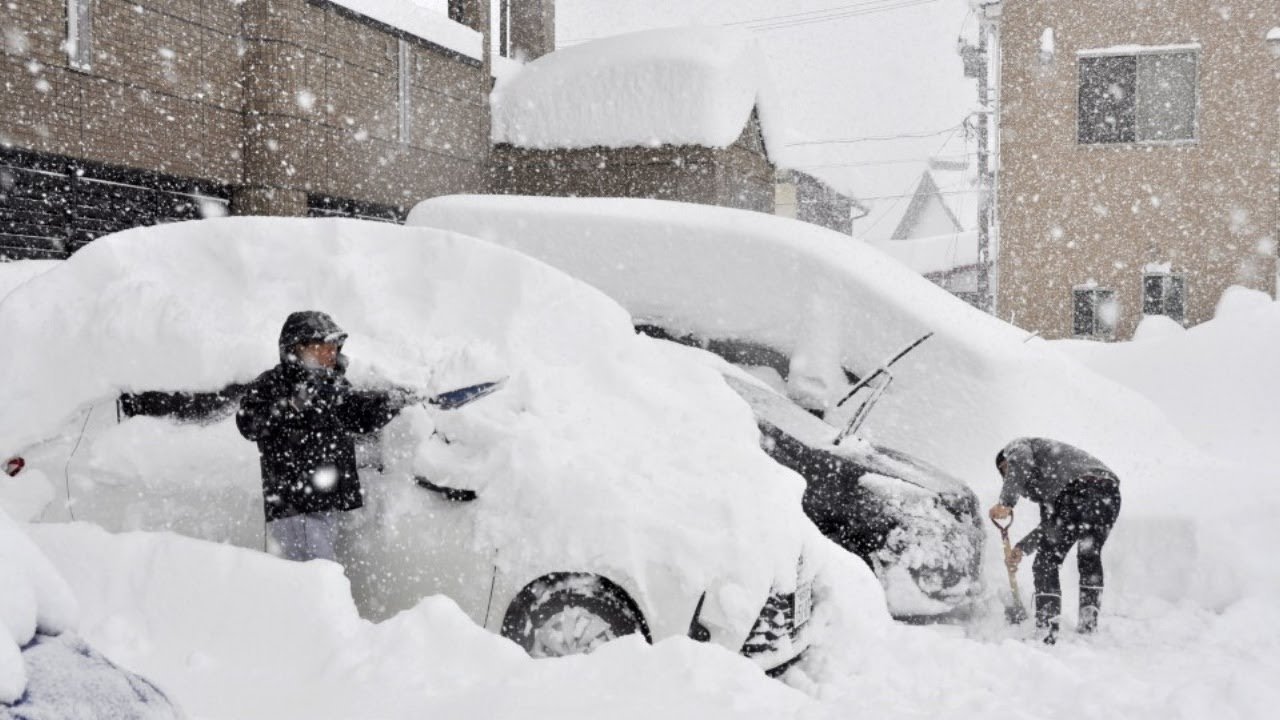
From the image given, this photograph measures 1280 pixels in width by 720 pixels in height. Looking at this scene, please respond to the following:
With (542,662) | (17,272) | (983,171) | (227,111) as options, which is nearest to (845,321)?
(542,662)

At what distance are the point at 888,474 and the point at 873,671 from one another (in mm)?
1423

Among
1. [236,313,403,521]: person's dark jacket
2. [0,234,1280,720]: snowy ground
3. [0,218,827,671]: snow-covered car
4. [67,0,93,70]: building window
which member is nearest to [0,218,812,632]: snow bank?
[0,218,827,671]: snow-covered car

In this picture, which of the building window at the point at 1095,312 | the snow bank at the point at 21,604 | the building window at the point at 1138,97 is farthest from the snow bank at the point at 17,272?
the building window at the point at 1138,97

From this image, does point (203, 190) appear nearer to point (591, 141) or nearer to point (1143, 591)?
point (591, 141)

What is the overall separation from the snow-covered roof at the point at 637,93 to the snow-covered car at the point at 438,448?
11.8 metres

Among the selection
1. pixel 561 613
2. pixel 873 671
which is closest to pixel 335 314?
pixel 561 613

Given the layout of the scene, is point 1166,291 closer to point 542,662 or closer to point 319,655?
point 542,662

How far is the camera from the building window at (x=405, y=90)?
50.7ft

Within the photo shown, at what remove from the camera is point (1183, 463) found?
7426mm

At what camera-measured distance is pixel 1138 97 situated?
1573cm

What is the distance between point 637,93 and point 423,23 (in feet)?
11.3

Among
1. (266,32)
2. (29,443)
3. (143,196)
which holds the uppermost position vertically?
(266,32)

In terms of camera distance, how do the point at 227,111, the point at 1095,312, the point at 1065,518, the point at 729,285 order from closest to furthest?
the point at 1065,518 < the point at 729,285 < the point at 227,111 < the point at 1095,312

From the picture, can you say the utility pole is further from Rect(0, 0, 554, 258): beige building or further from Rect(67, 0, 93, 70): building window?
Rect(67, 0, 93, 70): building window
